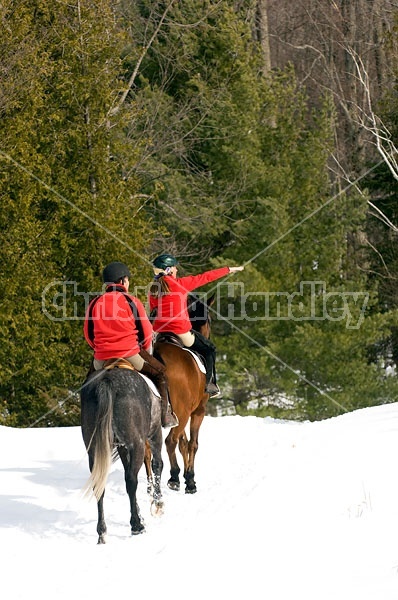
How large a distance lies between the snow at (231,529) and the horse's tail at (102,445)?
1.70 ft

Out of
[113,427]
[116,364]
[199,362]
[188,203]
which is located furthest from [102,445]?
[188,203]

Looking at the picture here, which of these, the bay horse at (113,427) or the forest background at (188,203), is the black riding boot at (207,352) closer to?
the bay horse at (113,427)

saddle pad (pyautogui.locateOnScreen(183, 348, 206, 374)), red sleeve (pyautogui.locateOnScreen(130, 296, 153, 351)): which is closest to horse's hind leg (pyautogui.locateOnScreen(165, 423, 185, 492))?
saddle pad (pyautogui.locateOnScreen(183, 348, 206, 374))

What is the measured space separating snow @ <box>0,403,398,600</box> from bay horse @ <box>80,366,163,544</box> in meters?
0.43

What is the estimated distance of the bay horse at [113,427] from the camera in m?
7.50

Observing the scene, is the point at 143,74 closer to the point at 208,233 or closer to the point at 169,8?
the point at 169,8

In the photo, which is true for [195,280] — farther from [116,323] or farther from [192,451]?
[116,323]

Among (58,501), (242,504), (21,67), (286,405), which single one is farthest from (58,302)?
(242,504)

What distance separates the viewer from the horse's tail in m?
7.49

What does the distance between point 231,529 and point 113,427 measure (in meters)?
1.39

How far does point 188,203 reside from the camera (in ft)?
84.4

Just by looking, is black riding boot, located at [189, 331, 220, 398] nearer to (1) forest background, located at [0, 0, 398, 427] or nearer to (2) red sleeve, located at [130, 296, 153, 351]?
(2) red sleeve, located at [130, 296, 153, 351]

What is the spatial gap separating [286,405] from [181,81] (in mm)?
10533

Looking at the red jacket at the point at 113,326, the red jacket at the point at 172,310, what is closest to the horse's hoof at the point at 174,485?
the red jacket at the point at 172,310
